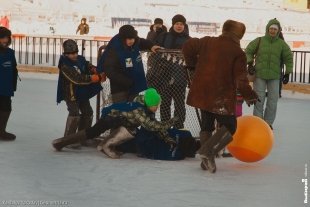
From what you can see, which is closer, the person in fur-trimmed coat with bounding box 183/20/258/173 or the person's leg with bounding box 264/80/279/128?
the person in fur-trimmed coat with bounding box 183/20/258/173

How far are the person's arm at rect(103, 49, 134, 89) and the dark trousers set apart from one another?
1097mm

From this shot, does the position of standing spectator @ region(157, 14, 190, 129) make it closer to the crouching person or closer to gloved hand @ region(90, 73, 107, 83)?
gloved hand @ region(90, 73, 107, 83)

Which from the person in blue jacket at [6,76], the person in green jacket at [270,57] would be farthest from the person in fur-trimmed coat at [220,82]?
the person in green jacket at [270,57]

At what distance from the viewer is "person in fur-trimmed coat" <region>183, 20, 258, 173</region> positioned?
23.7 ft

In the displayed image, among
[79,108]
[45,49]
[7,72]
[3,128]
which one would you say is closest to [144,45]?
[79,108]

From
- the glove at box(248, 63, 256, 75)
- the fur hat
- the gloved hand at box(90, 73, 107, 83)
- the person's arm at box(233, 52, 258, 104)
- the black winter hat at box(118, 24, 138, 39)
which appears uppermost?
the fur hat

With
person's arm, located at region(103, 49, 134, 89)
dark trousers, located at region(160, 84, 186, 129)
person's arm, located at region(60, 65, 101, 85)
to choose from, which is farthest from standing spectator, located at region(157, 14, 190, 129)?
person's arm, located at region(60, 65, 101, 85)

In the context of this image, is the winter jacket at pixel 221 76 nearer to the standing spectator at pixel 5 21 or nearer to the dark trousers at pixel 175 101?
the dark trousers at pixel 175 101

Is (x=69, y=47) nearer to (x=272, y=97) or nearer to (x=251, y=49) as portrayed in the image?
(x=251, y=49)

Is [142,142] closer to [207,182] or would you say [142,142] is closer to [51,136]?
[207,182]

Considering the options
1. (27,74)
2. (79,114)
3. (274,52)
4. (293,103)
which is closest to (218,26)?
(27,74)

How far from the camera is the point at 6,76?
9.12 m

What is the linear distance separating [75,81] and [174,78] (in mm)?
1381

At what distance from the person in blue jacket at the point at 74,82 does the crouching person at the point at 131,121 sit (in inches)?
19.6
